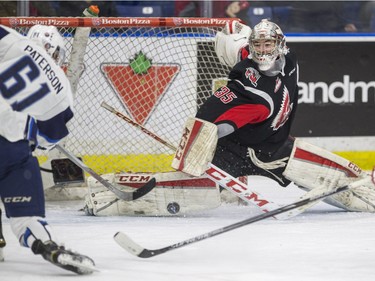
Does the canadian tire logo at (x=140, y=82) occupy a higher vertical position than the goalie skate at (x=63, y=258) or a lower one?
higher

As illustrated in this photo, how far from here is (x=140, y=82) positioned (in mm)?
6195

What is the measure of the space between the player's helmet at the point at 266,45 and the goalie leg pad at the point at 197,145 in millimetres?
351

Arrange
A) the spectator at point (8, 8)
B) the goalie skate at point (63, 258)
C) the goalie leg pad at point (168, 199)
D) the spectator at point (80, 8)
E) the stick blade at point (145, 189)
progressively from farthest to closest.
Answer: the spectator at point (80, 8), the spectator at point (8, 8), the goalie leg pad at point (168, 199), the stick blade at point (145, 189), the goalie skate at point (63, 258)

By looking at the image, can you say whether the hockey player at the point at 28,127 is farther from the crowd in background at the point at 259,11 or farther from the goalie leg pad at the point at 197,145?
the crowd in background at the point at 259,11

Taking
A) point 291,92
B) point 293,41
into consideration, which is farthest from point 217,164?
point 293,41

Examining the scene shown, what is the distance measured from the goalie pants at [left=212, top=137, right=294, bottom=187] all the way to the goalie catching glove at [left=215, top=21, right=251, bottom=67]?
421mm

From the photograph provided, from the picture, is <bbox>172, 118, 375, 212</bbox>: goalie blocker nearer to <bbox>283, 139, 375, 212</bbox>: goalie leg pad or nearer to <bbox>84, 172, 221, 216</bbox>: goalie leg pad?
<bbox>283, 139, 375, 212</bbox>: goalie leg pad

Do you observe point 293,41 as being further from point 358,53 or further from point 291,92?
point 291,92

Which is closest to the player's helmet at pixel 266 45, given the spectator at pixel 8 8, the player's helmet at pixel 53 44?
the player's helmet at pixel 53 44

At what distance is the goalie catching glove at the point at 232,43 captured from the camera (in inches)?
199

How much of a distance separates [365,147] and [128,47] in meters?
1.67

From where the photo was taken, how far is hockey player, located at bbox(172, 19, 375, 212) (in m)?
4.68

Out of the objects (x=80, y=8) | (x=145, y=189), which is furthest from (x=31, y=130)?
(x=80, y=8)

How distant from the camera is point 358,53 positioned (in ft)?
22.3
